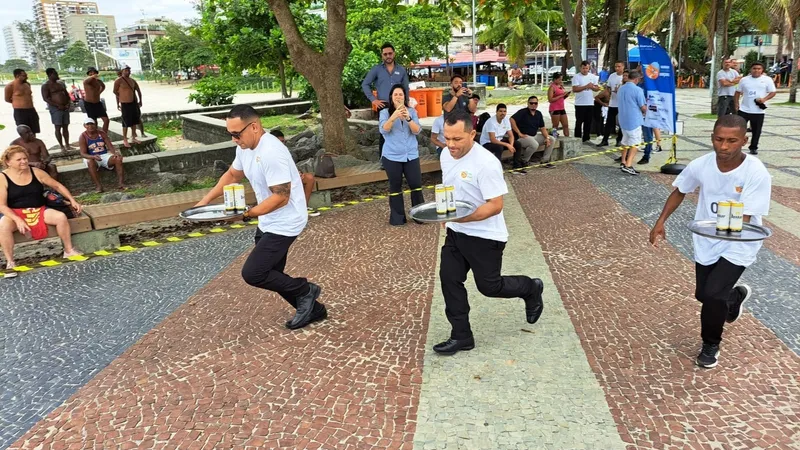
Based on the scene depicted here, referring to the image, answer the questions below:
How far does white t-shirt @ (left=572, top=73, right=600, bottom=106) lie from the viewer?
1212 centimetres

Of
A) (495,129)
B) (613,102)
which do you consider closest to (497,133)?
(495,129)

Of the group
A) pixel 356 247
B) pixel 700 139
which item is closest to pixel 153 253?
pixel 356 247

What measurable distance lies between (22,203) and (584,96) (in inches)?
409

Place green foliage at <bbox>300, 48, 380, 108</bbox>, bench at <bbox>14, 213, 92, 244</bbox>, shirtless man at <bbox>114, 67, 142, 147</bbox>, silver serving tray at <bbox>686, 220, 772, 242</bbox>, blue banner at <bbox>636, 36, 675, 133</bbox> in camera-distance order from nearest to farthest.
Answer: silver serving tray at <bbox>686, 220, 772, 242</bbox>
bench at <bbox>14, 213, 92, 244</bbox>
blue banner at <bbox>636, 36, 675, 133</bbox>
shirtless man at <bbox>114, 67, 142, 147</bbox>
green foliage at <bbox>300, 48, 380, 108</bbox>

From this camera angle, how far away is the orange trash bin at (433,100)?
2062cm

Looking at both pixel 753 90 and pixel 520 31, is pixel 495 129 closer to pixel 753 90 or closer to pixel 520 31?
pixel 753 90

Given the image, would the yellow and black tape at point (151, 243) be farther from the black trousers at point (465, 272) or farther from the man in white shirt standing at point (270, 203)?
the black trousers at point (465, 272)

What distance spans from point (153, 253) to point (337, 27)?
195 inches

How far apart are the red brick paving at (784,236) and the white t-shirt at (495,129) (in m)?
3.08

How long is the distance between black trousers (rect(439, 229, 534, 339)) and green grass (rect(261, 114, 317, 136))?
1202cm

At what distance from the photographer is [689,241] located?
623 centimetres

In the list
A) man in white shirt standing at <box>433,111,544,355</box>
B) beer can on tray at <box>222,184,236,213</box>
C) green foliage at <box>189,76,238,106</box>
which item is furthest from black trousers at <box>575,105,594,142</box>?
green foliage at <box>189,76,238,106</box>

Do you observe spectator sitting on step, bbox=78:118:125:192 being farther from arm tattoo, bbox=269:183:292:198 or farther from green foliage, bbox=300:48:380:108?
green foliage, bbox=300:48:380:108

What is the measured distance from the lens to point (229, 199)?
12.6 ft
